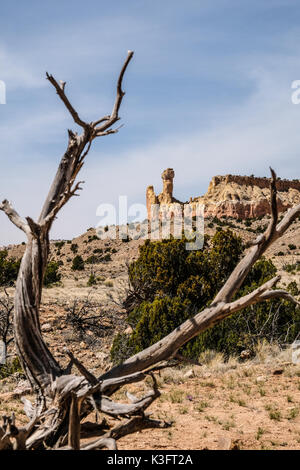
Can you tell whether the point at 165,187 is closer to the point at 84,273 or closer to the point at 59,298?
the point at 84,273

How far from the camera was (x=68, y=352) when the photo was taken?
3.70m

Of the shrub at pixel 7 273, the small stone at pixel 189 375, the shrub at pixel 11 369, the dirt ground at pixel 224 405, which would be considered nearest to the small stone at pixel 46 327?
the shrub at pixel 11 369

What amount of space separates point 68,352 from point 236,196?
85267 millimetres

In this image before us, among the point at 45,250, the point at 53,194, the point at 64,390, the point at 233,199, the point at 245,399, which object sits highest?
the point at 233,199

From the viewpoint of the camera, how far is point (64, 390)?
3924mm

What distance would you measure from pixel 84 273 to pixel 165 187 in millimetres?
50725

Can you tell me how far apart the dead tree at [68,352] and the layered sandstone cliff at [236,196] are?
7368 cm

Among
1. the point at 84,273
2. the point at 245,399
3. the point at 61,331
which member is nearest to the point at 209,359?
the point at 245,399

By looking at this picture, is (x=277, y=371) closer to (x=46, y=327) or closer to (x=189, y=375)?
(x=189, y=375)

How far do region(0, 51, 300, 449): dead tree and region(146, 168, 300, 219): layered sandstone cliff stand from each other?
242 feet

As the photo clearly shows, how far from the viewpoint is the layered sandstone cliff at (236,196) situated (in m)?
80.7

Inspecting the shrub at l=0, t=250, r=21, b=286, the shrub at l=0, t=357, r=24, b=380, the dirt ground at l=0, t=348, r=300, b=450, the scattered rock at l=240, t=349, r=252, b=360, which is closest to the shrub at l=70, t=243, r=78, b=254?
the shrub at l=0, t=250, r=21, b=286

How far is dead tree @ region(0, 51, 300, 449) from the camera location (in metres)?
3.77

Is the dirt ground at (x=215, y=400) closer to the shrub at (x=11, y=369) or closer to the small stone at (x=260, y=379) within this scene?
the small stone at (x=260, y=379)
